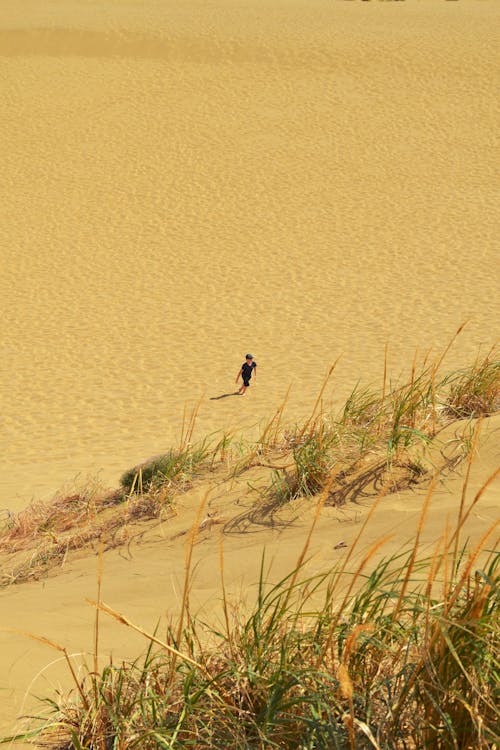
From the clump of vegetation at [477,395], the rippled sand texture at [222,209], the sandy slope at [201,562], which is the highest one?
the rippled sand texture at [222,209]

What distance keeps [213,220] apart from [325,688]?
2385 cm

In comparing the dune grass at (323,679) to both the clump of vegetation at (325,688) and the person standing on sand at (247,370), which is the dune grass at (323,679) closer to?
the clump of vegetation at (325,688)

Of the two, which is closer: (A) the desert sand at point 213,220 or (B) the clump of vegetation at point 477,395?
(B) the clump of vegetation at point 477,395

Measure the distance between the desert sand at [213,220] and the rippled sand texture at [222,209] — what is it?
0.28ft

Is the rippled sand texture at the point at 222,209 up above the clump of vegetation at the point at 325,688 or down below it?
above

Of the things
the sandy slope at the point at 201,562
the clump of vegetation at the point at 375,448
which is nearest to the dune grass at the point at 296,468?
the clump of vegetation at the point at 375,448

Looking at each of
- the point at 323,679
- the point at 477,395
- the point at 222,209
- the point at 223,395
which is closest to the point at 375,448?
the point at 477,395

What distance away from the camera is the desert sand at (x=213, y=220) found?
12375 millimetres

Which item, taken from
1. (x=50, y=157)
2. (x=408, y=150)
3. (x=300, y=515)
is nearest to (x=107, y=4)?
(x=50, y=157)

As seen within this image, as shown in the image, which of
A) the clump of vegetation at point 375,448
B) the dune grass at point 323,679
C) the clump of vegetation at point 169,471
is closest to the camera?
the dune grass at point 323,679

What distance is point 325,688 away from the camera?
2.18 metres

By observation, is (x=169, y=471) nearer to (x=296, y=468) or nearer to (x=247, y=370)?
(x=296, y=468)

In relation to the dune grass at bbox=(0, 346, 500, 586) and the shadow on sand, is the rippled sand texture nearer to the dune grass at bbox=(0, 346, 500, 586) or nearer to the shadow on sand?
the shadow on sand

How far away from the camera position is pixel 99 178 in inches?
1117
